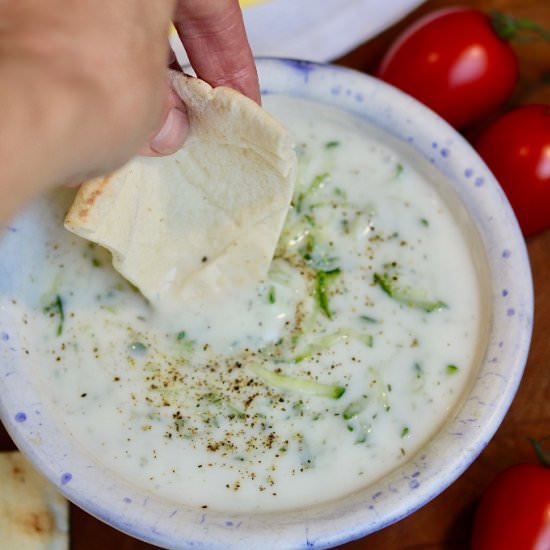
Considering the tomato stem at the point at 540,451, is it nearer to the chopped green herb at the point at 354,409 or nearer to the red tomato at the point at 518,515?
the red tomato at the point at 518,515

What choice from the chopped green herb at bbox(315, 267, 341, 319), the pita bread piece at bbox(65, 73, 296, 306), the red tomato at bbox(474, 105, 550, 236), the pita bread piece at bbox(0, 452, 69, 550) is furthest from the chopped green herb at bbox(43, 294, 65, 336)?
the red tomato at bbox(474, 105, 550, 236)

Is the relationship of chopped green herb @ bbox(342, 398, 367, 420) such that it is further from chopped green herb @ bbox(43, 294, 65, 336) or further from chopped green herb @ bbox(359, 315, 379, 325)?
chopped green herb @ bbox(43, 294, 65, 336)

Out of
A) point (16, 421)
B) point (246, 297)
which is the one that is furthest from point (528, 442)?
point (16, 421)

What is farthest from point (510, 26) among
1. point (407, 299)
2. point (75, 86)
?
point (75, 86)

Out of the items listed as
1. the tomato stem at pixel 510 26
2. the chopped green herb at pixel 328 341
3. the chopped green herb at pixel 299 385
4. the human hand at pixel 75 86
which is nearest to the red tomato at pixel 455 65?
the tomato stem at pixel 510 26

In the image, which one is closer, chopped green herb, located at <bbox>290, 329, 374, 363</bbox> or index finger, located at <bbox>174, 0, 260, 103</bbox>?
index finger, located at <bbox>174, 0, 260, 103</bbox>

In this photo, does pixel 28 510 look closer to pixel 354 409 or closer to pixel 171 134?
pixel 354 409
